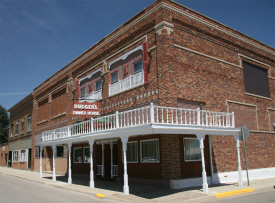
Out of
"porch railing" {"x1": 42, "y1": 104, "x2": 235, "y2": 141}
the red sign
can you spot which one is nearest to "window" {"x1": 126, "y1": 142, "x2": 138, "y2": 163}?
"porch railing" {"x1": 42, "y1": 104, "x2": 235, "y2": 141}

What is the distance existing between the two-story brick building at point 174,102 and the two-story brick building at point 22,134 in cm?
1261

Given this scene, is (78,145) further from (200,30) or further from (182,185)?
(200,30)

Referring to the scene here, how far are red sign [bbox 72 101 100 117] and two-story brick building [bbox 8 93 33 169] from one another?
1621 cm

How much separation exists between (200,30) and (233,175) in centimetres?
868

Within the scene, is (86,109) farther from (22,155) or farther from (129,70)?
(22,155)

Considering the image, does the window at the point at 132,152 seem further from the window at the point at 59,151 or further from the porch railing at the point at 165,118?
the window at the point at 59,151

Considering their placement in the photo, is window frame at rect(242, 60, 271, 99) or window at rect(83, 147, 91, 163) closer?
window frame at rect(242, 60, 271, 99)

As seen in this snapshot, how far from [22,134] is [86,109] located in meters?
20.5

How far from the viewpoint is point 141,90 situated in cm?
1522

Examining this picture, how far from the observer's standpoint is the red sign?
16.9m

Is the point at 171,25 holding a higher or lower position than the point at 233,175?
higher

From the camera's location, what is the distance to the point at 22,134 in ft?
113

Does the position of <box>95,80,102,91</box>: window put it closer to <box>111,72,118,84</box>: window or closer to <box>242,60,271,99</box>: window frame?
<box>111,72,118,84</box>: window

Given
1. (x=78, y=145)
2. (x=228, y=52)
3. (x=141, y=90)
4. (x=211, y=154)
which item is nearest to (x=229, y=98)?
(x=228, y=52)
